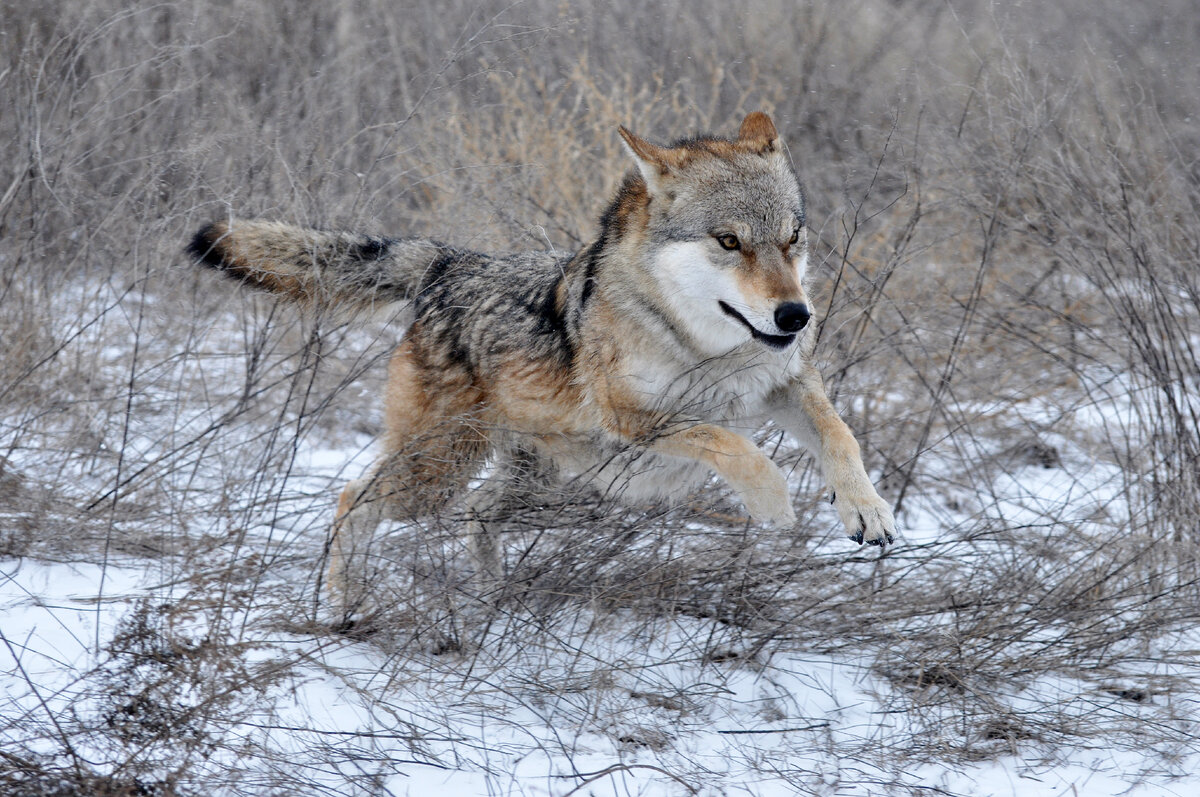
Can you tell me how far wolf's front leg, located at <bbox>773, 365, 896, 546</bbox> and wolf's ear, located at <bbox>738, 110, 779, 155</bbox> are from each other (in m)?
0.94

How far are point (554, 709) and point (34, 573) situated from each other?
2087 millimetres

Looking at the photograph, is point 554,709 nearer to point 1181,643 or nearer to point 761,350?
point 761,350

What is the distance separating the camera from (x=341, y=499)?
4.31 m

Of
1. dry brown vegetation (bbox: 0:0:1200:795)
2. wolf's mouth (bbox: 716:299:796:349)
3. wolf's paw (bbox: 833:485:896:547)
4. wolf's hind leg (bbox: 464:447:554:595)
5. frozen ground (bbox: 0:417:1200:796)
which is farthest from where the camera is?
wolf's hind leg (bbox: 464:447:554:595)

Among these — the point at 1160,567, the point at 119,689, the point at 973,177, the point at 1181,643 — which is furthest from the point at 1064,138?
the point at 119,689

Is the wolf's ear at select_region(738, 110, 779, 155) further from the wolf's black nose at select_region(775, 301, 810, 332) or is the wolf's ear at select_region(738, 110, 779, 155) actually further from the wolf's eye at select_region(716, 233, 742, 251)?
the wolf's black nose at select_region(775, 301, 810, 332)

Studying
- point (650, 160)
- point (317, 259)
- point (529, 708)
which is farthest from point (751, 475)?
point (317, 259)

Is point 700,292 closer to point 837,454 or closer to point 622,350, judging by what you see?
point 622,350

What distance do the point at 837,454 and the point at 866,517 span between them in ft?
0.97

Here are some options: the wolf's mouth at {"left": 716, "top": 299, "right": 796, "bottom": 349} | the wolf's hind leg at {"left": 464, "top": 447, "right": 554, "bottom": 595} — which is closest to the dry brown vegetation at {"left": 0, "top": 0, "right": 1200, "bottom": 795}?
the wolf's hind leg at {"left": 464, "top": 447, "right": 554, "bottom": 595}

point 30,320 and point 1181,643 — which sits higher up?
point 1181,643

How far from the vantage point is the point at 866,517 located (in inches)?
132

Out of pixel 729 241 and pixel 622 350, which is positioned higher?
pixel 729 241

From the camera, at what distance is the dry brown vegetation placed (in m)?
3.19
